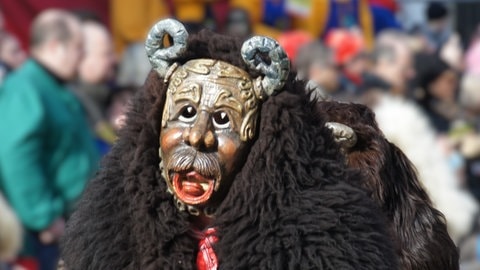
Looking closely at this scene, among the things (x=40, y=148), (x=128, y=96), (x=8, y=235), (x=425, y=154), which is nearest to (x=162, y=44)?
(x=8, y=235)

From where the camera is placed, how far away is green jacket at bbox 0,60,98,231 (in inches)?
293

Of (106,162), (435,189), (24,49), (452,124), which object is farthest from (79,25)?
(106,162)

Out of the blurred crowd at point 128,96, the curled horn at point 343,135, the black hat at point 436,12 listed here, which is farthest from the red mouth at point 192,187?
the black hat at point 436,12

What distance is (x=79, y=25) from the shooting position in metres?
8.28

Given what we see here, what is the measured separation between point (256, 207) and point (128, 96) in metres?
5.02

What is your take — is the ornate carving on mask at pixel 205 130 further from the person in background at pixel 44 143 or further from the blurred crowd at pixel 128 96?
the person in background at pixel 44 143

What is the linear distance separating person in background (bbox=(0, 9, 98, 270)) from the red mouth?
13.7 feet

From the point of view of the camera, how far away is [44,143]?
7.56 meters

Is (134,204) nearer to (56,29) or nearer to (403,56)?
(56,29)

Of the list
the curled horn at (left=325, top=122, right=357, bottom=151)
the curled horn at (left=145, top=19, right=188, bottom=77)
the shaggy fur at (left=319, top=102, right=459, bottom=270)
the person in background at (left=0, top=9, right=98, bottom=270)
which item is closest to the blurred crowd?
the person in background at (left=0, top=9, right=98, bottom=270)

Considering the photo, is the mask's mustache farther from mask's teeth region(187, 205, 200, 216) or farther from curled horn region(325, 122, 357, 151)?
curled horn region(325, 122, 357, 151)

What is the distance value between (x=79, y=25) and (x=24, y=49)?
1557 millimetres

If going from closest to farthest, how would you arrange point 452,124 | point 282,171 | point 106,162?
point 282,171, point 106,162, point 452,124

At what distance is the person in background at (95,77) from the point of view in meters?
8.66
